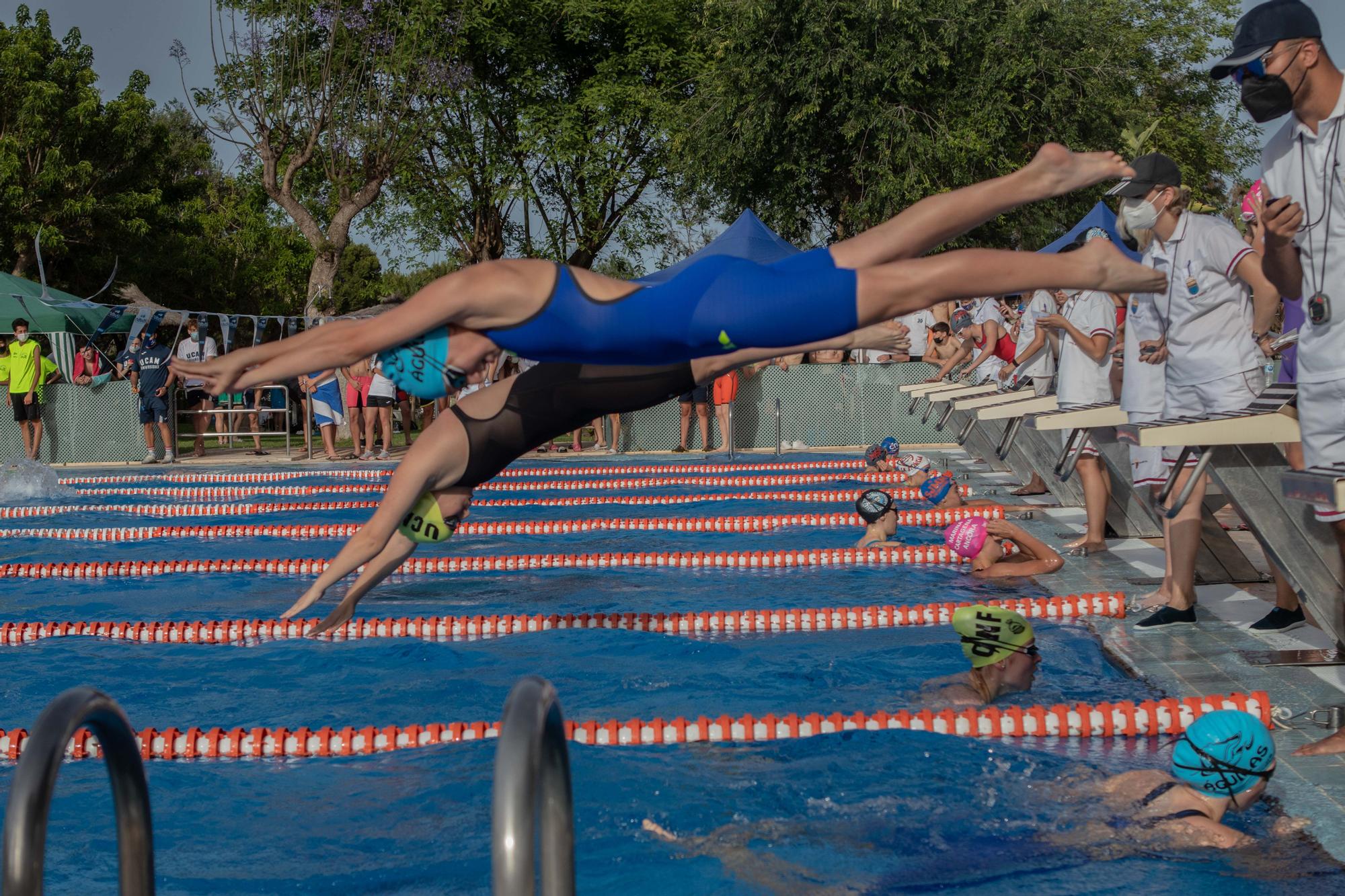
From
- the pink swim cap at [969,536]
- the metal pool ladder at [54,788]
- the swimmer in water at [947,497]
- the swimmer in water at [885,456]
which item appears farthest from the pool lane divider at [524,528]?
the metal pool ladder at [54,788]

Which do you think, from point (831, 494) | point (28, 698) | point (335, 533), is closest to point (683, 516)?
point (831, 494)

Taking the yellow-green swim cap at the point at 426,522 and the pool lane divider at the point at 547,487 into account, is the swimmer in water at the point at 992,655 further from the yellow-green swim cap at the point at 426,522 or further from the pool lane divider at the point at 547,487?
the pool lane divider at the point at 547,487

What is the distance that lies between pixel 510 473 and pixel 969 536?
31.1 ft

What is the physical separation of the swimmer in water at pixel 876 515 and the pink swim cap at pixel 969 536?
1.15 metres

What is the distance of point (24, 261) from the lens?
25984 mm

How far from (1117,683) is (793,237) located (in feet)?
61.9

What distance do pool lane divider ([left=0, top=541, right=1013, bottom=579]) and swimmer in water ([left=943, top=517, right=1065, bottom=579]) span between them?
3.22 feet

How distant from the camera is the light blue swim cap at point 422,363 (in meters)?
4.30

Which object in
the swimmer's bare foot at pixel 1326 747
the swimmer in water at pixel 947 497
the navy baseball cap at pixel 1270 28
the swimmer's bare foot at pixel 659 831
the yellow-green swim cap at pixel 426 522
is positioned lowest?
the swimmer's bare foot at pixel 659 831

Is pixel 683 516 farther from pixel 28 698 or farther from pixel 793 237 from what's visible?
pixel 793 237

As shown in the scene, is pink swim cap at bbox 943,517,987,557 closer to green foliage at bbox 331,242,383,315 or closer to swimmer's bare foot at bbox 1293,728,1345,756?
swimmer's bare foot at bbox 1293,728,1345,756

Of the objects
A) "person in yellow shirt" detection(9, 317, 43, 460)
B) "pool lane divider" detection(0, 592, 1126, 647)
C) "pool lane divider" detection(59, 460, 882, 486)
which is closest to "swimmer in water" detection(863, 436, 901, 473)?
"pool lane divider" detection(59, 460, 882, 486)

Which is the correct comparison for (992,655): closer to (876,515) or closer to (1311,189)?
(1311,189)

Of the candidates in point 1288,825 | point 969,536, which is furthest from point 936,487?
point 1288,825
